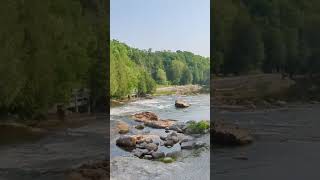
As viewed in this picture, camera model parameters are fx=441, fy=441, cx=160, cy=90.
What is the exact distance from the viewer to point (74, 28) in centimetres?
438

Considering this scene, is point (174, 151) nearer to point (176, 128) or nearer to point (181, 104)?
point (176, 128)

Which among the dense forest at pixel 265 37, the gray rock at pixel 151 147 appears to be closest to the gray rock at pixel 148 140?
the gray rock at pixel 151 147

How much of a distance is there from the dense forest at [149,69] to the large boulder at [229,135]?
0.50 metres

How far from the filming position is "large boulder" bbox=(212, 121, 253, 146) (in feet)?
13.9

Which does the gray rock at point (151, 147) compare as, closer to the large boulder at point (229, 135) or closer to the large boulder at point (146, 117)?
the large boulder at point (146, 117)

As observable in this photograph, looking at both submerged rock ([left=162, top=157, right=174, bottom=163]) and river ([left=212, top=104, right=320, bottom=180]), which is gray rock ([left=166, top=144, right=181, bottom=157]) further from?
river ([left=212, top=104, right=320, bottom=180])

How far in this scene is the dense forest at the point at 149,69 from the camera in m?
4.55

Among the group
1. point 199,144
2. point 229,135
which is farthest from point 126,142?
point 229,135

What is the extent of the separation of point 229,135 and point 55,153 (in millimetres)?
1694

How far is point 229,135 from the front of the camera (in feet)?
13.8

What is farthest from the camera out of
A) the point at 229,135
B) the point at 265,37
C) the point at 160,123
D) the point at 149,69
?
the point at 149,69

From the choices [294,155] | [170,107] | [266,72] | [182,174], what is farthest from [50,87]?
[294,155]

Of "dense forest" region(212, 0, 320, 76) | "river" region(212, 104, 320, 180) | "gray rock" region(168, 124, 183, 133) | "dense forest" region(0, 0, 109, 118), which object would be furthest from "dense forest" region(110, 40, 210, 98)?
"river" region(212, 104, 320, 180)

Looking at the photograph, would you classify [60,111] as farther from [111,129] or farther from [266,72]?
[266,72]
